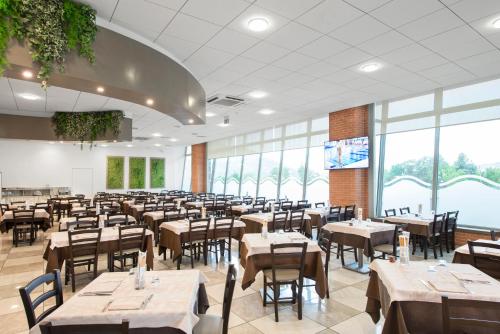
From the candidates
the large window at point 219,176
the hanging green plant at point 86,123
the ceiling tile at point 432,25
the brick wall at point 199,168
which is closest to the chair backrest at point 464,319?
the ceiling tile at point 432,25

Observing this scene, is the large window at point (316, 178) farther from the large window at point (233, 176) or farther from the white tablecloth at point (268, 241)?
the white tablecloth at point (268, 241)

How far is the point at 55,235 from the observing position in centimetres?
449

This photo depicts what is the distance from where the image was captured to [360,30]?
4164mm

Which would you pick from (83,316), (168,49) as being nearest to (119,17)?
(168,49)

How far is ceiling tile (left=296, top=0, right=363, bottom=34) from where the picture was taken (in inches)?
140

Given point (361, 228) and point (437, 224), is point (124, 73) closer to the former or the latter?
point (361, 228)

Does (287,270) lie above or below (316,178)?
below

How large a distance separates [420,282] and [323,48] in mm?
3651

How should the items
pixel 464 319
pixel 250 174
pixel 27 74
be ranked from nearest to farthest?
pixel 464 319 → pixel 27 74 → pixel 250 174

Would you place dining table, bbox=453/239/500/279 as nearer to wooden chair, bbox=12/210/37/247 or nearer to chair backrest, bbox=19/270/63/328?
chair backrest, bbox=19/270/63/328

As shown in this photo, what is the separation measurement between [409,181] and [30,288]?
27.3 feet

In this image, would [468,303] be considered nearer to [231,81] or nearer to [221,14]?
[221,14]

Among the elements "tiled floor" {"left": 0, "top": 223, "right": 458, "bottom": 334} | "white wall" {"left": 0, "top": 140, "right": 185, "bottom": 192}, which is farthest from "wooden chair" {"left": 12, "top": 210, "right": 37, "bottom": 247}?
"white wall" {"left": 0, "top": 140, "right": 185, "bottom": 192}

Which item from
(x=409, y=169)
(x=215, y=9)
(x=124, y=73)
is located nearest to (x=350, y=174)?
(x=409, y=169)
